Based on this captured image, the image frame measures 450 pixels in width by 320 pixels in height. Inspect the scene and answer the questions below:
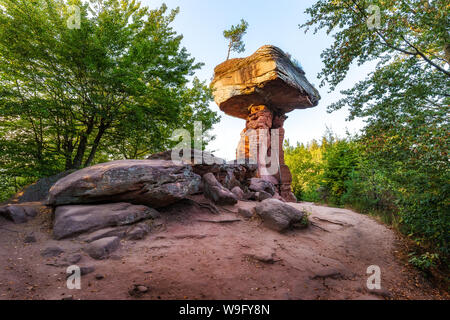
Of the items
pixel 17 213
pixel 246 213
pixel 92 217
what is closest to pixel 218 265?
pixel 246 213

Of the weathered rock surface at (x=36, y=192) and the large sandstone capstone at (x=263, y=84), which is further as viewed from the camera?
the large sandstone capstone at (x=263, y=84)

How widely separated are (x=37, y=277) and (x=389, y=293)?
17.0 ft

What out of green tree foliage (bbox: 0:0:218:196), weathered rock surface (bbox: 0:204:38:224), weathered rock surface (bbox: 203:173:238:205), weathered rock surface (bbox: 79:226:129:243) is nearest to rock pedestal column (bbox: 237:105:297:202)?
green tree foliage (bbox: 0:0:218:196)

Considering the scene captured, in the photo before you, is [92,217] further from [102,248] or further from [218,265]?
[218,265]

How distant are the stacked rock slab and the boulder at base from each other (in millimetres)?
7620

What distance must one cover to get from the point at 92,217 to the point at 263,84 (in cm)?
1049

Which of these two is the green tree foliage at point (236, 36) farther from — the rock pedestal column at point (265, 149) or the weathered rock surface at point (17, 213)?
the weathered rock surface at point (17, 213)

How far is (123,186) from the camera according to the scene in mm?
4250

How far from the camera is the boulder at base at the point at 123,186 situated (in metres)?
4.08

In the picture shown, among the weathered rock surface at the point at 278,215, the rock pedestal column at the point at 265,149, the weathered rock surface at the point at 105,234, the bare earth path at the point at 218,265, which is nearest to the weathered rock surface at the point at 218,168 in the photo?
the bare earth path at the point at 218,265

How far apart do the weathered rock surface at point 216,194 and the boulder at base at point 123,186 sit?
118cm

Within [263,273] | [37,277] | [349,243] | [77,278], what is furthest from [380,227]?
[37,277]

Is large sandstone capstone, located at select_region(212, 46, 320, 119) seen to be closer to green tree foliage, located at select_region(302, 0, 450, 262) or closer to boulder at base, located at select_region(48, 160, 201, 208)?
green tree foliage, located at select_region(302, 0, 450, 262)

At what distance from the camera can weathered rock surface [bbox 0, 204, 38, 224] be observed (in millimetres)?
3939
